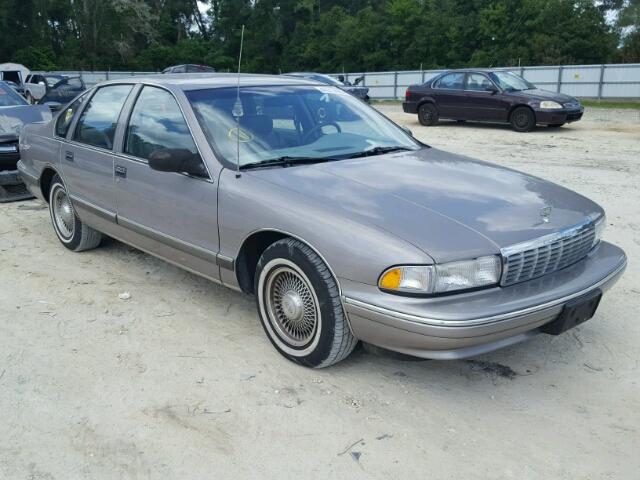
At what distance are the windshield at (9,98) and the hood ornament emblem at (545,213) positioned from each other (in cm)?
813

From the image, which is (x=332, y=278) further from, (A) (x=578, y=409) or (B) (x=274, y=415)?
(A) (x=578, y=409)

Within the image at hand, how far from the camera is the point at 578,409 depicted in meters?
3.16

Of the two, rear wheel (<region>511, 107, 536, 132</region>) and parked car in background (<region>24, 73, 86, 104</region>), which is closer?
rear wheel (<region>511, 107, 536, 132</region>)

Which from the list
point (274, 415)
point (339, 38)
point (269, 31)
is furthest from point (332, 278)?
point (269, 31)

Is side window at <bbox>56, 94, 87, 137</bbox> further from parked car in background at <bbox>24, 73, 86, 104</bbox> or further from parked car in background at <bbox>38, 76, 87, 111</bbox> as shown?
parked car in background at <bbox>38, 76, 87, 111</bbox>

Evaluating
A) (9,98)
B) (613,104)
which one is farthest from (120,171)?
(613,104)

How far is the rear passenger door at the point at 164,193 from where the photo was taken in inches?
152

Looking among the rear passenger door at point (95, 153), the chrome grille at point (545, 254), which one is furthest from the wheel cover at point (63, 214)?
the chrome grille at point (545, 254)

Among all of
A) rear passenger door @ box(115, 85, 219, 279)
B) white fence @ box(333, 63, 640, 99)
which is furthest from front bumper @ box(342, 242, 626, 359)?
white fence @ box(333, 63, 640, 99)

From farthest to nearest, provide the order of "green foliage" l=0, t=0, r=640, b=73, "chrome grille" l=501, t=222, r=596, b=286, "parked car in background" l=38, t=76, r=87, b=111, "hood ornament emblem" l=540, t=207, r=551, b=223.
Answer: "green foliage" l=0, t=0, r=640, b=73
"parked car in background" l=38, t=76, r=87, b=111
"hood ornament emblem" l=540, t=207, r=551, b=223
"chrome grille" l=501, t=222, r=596, b=286

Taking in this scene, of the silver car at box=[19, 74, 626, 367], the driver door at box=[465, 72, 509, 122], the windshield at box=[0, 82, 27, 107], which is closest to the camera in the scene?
the silver car at box=[19, 74, 626, 367]

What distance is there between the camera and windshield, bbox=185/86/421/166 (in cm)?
392

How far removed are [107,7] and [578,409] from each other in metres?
62.4

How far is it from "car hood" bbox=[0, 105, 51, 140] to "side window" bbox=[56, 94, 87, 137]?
2.72 m
